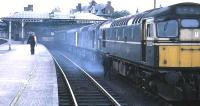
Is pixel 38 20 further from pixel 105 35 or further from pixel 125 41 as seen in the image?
pixel 125 41

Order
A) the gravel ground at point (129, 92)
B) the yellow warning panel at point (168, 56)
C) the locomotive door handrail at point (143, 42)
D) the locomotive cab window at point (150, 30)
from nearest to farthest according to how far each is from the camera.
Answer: the yellow warning panel at point (168, 56) < the locomotive cab window at point (150, 30) < the gravel ground at point (129, 92) < the locomotive door handrail at point (143, 42)

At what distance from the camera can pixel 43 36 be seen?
325 feet

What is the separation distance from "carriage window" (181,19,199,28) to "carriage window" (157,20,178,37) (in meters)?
0.21

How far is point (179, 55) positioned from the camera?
615 inches

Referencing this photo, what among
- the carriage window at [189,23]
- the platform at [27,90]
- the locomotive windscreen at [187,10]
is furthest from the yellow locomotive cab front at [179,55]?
the platform at [27,90]

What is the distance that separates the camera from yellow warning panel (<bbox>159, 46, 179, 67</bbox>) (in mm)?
15562

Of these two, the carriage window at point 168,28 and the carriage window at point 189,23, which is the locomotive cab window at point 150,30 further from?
the carriage window at point 189,23

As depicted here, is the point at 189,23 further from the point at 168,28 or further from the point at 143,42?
the point at 143,42

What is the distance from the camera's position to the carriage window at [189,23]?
1579 centimetres

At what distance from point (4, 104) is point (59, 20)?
237 ft

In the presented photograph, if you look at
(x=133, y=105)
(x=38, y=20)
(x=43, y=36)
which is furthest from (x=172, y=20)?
(x=43, y=36)

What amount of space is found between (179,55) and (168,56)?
0.33 m

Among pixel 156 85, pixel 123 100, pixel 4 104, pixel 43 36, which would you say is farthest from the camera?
pixel 43 36

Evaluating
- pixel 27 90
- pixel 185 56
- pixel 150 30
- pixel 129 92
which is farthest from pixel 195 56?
pixel 27 90
